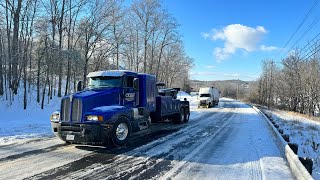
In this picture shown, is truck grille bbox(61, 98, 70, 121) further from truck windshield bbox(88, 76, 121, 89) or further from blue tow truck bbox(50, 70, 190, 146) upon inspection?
truck windshield bbox(88, 76, 121, 89)

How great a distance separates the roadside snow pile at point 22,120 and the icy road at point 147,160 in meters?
1.71

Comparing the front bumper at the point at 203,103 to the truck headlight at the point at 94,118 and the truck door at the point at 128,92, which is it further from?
the truck headlight at the point at 94,118

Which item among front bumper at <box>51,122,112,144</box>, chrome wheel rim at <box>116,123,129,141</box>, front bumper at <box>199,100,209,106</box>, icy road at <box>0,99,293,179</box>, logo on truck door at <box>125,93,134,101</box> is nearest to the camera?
icy road at <box>0,99,293,179</box>

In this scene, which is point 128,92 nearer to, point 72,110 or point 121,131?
point 121,131

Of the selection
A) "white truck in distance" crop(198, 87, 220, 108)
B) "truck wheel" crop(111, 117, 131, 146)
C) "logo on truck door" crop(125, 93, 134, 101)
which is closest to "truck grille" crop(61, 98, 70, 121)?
"truck wheel" crop(111, 117, 131, 146)

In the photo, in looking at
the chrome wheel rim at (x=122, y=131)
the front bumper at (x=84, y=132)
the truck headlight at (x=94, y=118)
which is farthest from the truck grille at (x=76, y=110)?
the chrome wheel rim at (x=122, y=131)

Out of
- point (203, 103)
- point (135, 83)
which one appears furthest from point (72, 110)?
point (203, 103)

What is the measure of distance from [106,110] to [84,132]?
3.15 feet

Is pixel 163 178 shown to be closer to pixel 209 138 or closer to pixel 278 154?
pixel 278 154

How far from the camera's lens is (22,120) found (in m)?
18.1

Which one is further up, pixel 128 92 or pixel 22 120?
pixel 128 92

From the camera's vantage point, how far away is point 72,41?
35844mm

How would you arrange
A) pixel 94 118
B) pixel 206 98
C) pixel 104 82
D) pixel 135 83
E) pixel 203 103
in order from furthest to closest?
pixel 206 98, pixel 203 103, pixel 135 83, pixel 104 82, pixel 94 118

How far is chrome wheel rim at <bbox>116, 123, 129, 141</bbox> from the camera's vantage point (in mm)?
10383
